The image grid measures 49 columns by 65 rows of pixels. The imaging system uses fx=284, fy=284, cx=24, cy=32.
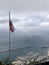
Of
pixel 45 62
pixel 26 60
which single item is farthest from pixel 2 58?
pixel 45 62

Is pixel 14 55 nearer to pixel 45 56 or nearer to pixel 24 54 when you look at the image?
pixel 24 54

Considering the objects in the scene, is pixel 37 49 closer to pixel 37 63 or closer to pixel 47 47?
pixel 47 47

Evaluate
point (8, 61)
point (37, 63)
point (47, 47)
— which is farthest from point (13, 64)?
point (47, 47)

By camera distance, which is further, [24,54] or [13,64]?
[24,54]

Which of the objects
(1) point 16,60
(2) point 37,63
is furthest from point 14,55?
(2) point 37,63

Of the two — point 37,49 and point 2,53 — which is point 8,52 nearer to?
point 2,53

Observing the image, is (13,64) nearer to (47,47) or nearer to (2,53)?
(2,53)

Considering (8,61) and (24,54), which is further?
(24,54)
